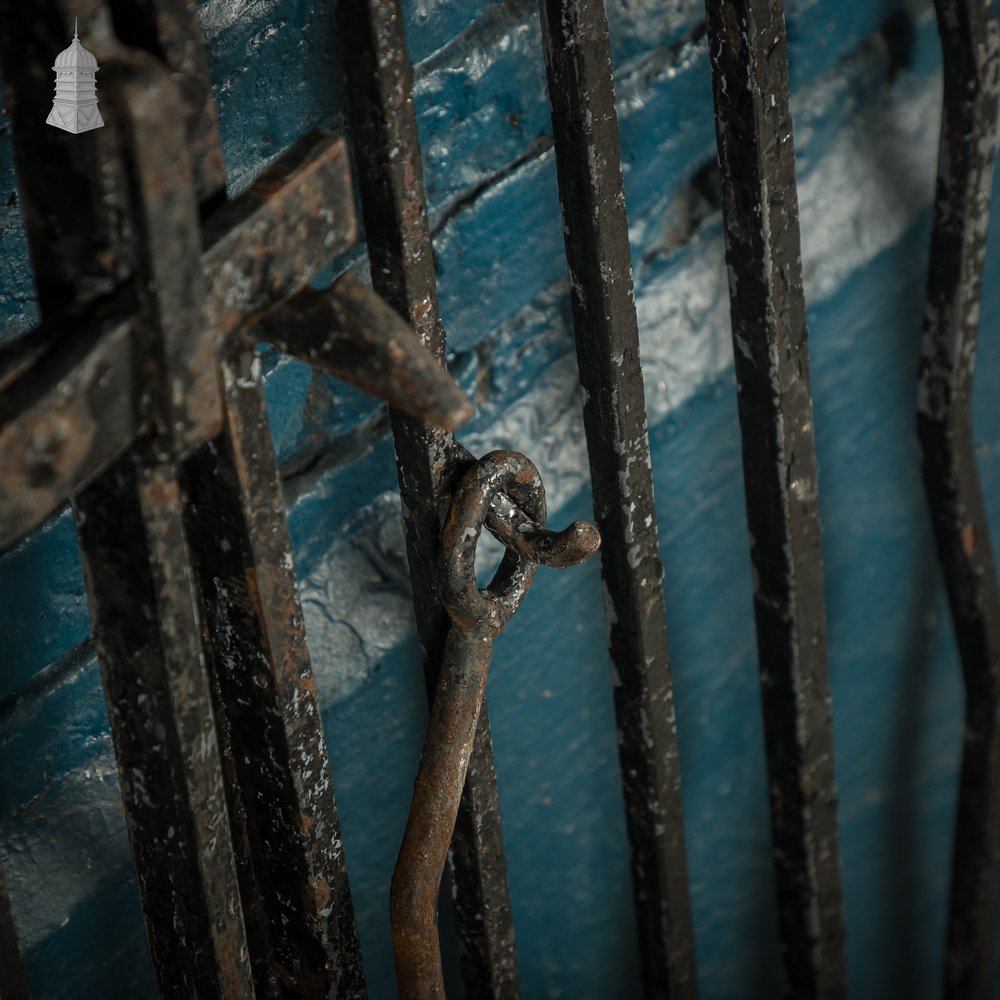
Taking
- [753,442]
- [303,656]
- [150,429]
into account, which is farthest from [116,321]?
[753,442]

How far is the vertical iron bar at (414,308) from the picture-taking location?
30.8 inches

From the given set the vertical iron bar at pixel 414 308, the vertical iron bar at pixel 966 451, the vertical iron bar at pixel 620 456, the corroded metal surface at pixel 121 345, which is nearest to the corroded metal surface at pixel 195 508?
the corroded metal surface at pixel 121 345

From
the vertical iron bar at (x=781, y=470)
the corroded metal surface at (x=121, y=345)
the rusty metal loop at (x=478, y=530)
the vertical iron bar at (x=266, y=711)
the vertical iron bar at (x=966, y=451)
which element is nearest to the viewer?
the corroded metal surface at (x=121, y=345)

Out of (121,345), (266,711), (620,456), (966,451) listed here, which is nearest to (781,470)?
(620,456)

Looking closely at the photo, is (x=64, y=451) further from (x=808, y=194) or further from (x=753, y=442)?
(x=808, y=194)

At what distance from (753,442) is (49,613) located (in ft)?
1.84

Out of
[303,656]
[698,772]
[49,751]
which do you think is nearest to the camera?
[303,656]

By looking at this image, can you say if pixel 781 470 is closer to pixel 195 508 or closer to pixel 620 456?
pixel 620 456

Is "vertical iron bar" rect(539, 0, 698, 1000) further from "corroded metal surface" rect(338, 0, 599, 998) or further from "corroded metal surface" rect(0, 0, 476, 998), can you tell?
"corroded metal surface" rect(0, 0, 476, 998)

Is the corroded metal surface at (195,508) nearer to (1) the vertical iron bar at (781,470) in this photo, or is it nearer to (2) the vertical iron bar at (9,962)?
(2) the vertical iron bar at (9,962)

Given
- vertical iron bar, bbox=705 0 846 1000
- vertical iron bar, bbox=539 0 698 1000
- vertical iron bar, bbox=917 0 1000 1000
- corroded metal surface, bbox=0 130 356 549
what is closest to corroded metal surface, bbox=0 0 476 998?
corroded metal surface, bbox=0 130 356 549

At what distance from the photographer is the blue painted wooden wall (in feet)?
2.93

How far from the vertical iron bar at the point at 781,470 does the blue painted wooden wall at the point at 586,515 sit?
12 cm

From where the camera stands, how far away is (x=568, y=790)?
1274 millimetres
